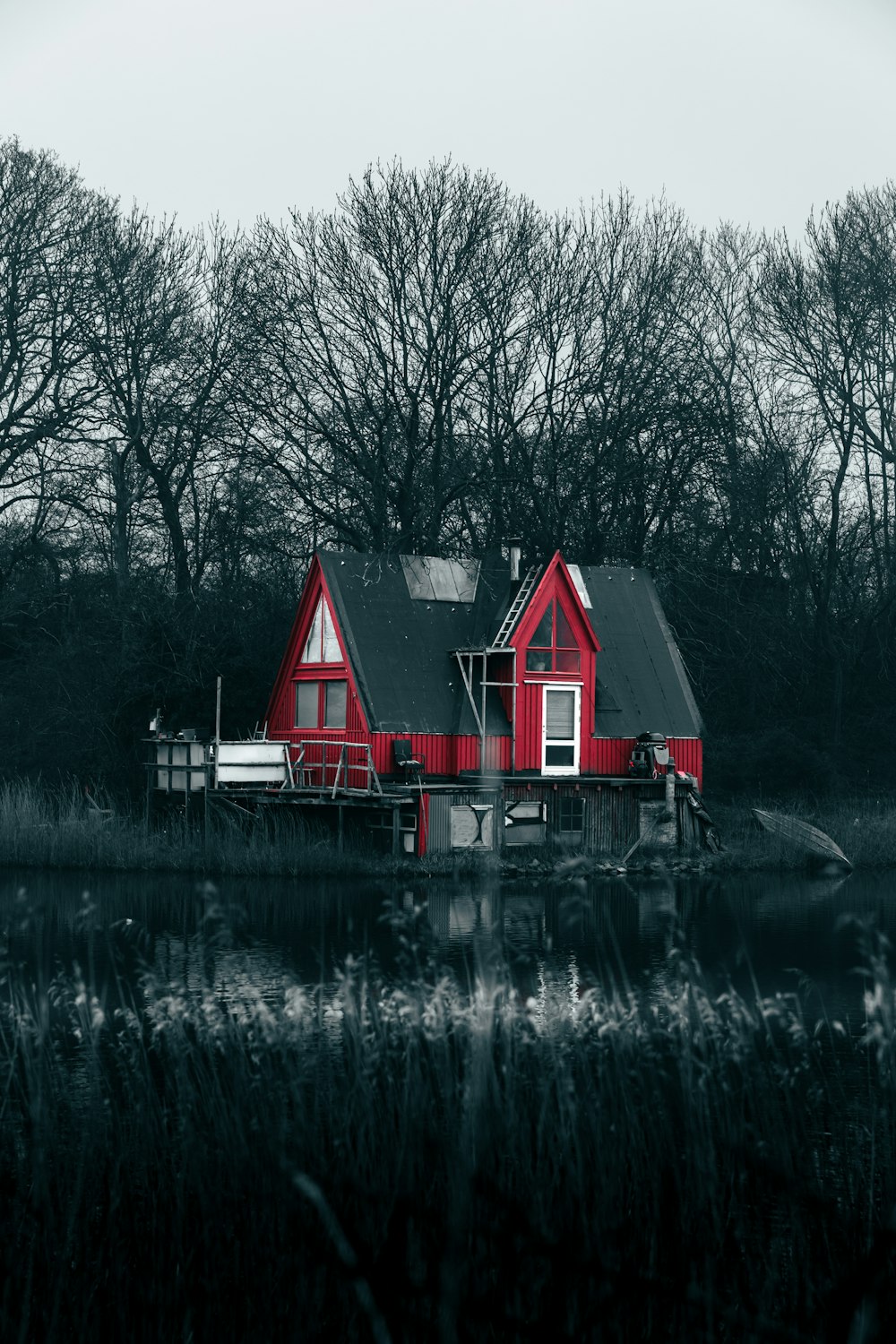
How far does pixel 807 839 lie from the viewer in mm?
32156

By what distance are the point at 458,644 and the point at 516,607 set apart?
1.76 metres

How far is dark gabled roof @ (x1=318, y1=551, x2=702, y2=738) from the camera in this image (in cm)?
3222

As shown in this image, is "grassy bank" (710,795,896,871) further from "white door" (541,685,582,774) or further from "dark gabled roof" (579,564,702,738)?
"white door" (541,685,582,774)

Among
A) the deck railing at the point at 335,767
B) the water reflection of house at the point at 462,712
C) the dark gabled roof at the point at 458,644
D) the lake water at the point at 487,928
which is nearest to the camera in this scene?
the lake water at the point at 487,928

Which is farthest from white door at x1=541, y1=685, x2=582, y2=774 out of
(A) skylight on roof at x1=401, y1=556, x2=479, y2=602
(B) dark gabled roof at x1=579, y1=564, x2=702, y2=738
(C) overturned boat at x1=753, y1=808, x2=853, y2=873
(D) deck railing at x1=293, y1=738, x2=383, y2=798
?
(C) overturned boat at x1=753, y1=808, x2=853, y2=873

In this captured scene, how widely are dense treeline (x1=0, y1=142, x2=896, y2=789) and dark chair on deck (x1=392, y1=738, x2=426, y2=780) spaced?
24.4 ft

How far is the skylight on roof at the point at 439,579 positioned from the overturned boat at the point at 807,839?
841cm

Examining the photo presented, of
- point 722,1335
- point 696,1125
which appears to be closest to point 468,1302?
point 722,1335

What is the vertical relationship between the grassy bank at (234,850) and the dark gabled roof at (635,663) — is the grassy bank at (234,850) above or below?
below

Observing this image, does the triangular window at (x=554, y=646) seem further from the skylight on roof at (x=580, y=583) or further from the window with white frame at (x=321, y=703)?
the window with white frame at (x=321, y=703)

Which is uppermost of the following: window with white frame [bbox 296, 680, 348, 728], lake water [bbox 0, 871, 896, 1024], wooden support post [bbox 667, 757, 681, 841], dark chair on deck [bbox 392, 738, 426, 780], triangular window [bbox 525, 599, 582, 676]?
triangular window [bbox 525, 599, 582, 676]

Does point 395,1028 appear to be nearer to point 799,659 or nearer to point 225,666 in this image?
point 225,666

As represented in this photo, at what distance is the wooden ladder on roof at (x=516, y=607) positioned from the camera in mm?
32438

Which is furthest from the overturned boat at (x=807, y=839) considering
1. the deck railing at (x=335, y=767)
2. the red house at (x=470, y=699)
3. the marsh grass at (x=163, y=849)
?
the deck railing at (x=335, y=767)
